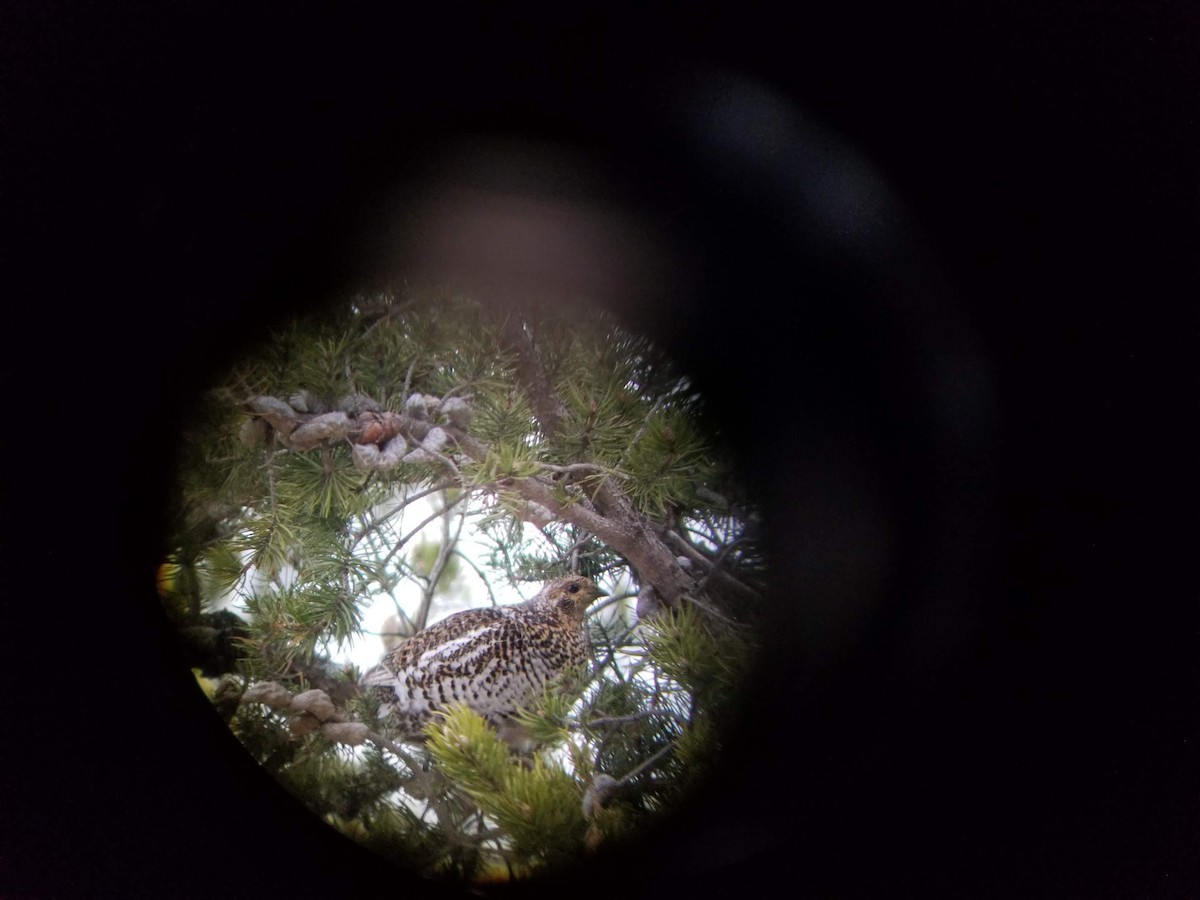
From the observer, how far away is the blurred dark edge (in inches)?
17.5

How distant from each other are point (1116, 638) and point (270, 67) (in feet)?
1.73

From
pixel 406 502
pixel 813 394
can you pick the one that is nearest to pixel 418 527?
pixel 406 502

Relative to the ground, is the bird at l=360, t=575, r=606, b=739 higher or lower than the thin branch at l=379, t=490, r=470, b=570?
lower

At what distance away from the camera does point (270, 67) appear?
1.43 feet

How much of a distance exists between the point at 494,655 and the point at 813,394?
22 cm

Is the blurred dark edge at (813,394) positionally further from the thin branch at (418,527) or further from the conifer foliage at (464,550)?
the thin branch at (418,527)

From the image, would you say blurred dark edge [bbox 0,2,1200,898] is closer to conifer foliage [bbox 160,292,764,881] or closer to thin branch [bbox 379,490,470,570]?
conifer foliage [bbox 160,292,764,881]

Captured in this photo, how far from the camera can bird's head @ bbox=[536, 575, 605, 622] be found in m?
0.44

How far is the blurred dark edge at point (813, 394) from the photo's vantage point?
45 centimetres

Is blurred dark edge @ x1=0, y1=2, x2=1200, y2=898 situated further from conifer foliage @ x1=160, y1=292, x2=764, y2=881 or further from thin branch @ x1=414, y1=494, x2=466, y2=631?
thin branch @ x1=414, y1=494, x2=466, y2=631

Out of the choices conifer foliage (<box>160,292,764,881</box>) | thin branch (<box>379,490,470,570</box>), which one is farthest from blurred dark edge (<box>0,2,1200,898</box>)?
thin branch (<box>379,490,470,570</box>)

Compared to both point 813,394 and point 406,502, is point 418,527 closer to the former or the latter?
point 406,502

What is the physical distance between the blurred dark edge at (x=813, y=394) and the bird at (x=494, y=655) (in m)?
0.10

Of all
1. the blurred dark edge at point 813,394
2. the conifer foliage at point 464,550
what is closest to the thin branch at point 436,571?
the conifer foliage at point 464,550
